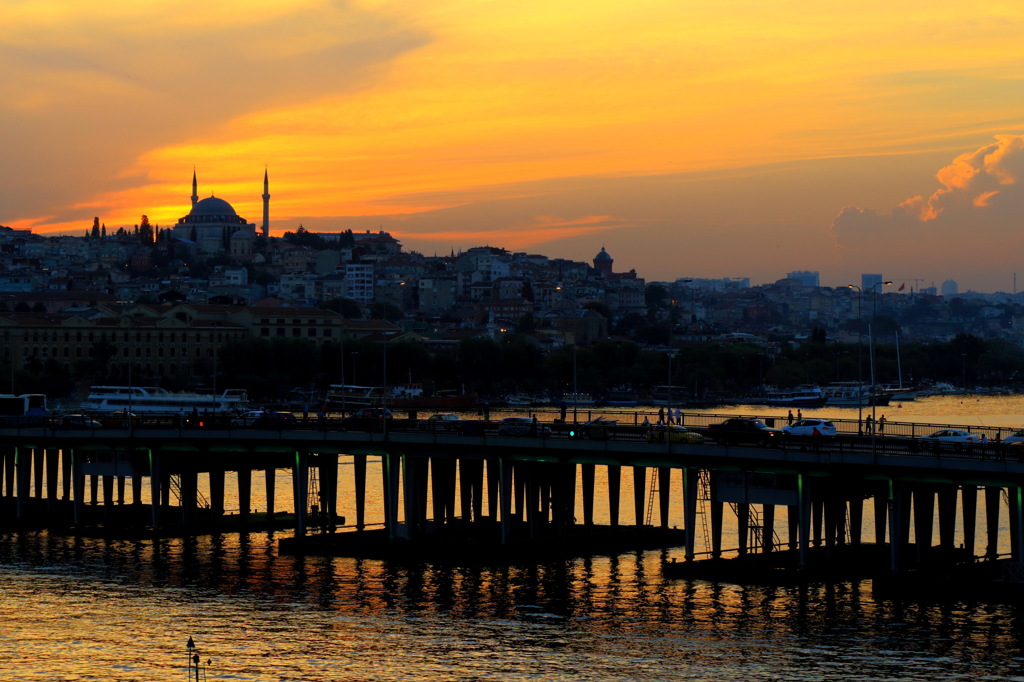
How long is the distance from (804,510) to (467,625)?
38.5 ft

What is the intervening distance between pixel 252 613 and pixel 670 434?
15609 millimetres

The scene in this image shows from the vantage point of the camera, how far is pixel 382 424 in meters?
65.8

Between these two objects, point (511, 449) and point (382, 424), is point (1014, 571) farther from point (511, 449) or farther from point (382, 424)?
point (382, 424)

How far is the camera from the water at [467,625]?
4341 cm

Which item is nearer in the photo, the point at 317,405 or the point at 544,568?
the point at 544,568

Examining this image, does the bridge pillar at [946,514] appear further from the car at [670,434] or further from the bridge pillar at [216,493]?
the bridge pillar at [216,493]

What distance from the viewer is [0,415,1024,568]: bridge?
174ft

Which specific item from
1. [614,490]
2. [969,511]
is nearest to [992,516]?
[969,511]

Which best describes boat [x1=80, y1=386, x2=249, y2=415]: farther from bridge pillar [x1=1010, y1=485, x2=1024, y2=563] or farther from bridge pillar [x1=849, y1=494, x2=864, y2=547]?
bridge pillar [x1=1010, y1=485, x2=1024, y2=563]

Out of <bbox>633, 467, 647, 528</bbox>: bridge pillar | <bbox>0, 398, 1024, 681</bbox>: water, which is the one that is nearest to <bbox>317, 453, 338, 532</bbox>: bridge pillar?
<bbox>0, 398, 1024, 681</bbox>: water

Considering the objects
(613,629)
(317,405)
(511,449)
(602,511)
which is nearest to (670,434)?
(511,449)

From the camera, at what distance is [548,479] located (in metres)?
64.1

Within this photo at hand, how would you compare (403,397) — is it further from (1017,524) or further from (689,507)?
(1017,524)

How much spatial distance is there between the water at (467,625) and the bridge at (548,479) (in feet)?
10.1
